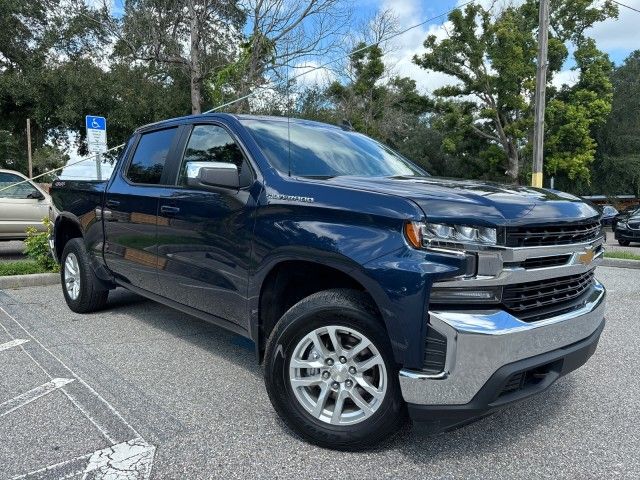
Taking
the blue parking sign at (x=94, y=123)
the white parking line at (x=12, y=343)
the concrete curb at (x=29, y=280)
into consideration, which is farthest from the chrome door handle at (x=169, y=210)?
the blue parking sign at (x=94, y=123)

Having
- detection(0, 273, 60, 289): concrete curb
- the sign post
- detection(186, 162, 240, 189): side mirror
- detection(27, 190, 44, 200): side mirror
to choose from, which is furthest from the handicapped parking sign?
detection(186, 162, 240, 189): side mirror

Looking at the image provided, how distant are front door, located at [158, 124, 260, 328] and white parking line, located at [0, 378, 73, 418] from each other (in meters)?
0.96

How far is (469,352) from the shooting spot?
7.77ft

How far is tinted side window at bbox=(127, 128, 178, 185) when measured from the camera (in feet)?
14.4

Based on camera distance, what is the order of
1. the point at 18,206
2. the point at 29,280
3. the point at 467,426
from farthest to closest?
the point at 18,206 < the point at 29,280 < the point at 467,426

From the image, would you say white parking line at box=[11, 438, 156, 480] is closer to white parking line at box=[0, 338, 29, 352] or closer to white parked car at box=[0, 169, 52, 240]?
white parking line at box=[0, 338, 29, 352]

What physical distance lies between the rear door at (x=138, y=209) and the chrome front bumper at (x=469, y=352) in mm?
2516

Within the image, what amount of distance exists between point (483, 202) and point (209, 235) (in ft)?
6.01

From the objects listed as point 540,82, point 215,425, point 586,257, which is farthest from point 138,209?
point 540,82

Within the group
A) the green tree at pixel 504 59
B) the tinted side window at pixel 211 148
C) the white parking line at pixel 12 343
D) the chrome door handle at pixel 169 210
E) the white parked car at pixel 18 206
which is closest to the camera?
the tinted side window at pixel 211 148

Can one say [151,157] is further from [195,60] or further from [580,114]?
[580,114]

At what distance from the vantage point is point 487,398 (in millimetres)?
2441

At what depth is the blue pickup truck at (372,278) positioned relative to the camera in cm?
243

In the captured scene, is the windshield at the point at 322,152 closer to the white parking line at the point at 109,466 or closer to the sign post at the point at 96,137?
the white parking line at the point at 109,466
